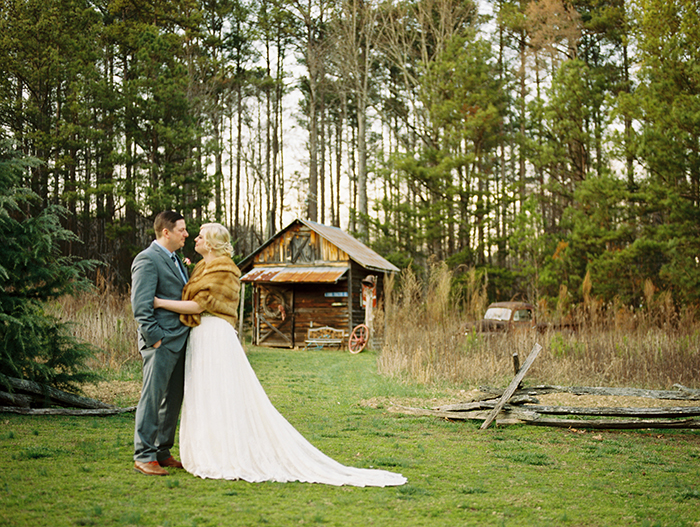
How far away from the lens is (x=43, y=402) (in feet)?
23.7

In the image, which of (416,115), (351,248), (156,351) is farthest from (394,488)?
(416,115)

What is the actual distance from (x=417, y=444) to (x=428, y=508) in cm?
223

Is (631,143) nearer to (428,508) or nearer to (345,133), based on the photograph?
(428,508)

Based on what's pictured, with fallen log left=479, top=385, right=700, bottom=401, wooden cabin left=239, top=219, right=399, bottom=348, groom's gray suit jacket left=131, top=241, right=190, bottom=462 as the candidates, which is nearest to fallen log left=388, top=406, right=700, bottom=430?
fallen log left=479, top=385, right=700, bottom=401

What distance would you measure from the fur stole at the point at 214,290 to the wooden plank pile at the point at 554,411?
3673 millimetres

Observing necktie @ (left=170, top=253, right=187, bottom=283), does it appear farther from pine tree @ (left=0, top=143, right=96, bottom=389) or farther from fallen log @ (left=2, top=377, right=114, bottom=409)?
fallen log @ (left=2, top=377, right=114, bottom=409)

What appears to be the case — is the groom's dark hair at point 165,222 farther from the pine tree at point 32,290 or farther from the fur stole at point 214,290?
the pine tree at point 32,290

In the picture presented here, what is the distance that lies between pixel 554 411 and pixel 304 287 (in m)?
14.5

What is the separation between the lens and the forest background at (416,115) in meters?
17.5

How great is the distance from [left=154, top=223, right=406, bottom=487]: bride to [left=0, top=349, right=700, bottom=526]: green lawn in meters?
0.12

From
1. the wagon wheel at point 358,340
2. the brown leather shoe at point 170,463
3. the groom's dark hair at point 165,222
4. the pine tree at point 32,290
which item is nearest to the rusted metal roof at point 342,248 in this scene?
the wagon wheel at point 358,340

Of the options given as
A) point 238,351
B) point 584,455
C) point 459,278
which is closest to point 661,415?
point 584,455

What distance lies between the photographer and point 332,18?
2773 centimetres

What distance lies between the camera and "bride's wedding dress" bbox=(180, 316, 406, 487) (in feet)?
14.0
